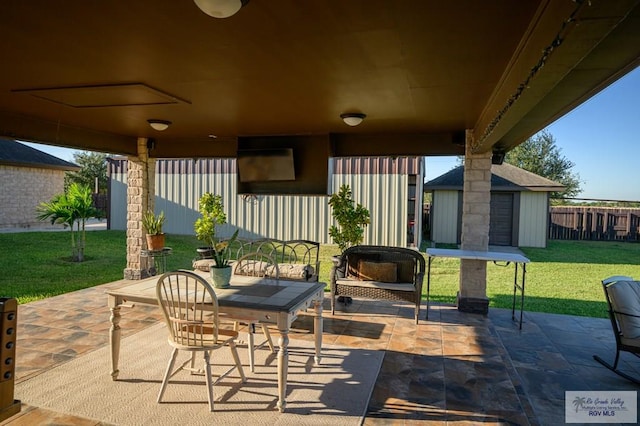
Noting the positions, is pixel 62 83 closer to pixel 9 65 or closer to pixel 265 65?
pixel 9 65

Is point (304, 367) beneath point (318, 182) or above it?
beneath

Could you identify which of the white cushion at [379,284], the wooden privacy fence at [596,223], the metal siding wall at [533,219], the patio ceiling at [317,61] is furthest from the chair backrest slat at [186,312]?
the wooden privacy fence at [596,223]

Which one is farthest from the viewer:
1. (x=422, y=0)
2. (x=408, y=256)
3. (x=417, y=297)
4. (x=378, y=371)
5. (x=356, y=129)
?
(x=356, y=129)

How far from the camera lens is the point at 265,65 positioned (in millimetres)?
3059

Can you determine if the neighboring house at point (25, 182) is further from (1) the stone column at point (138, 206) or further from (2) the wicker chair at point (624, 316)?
(2) the wicker chair at point (624, 316)

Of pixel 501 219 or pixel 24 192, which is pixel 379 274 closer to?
pixel 501 219

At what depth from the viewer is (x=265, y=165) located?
6238mm

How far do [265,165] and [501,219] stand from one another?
973 centimetres

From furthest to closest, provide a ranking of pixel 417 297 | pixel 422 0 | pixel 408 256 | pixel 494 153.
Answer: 1. pixel 494 153
2. pixel 408 256
3. pixel 417 297
4. pixel 422 0

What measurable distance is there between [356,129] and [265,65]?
2.86m

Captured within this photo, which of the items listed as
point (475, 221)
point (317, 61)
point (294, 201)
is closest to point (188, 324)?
point (317, 61)

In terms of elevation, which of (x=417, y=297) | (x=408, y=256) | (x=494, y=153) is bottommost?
(x=417, y=297)

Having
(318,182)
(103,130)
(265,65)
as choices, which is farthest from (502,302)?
(103,130)

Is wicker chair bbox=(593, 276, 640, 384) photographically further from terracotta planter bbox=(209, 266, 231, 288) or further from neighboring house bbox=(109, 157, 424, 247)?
neighboring house bbox=(109, 157, 424, 247)
